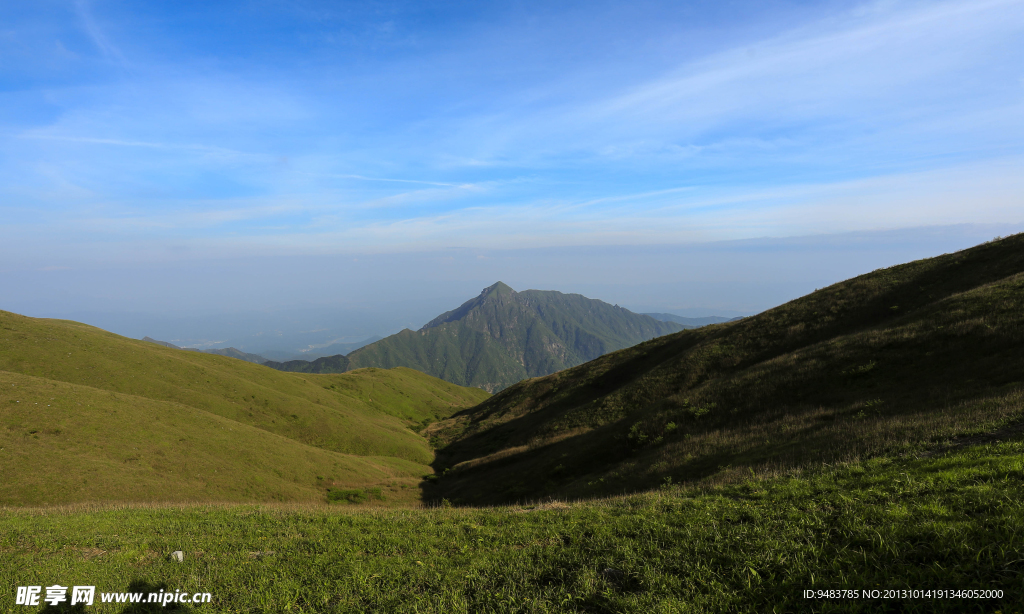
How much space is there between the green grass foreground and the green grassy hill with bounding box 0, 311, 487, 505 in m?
20.6

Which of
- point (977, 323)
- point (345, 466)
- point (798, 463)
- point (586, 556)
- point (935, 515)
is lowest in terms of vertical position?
point (345, 466)

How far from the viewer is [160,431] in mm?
37594

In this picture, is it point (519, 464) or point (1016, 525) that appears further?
point (519, 464)

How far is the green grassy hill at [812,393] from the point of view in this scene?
16.2m

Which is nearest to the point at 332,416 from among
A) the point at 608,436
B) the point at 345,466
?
the point at 345,466

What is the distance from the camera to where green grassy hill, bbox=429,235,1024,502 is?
16234 mm

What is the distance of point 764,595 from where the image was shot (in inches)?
263

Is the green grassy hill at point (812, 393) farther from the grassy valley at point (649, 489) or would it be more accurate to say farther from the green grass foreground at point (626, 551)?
the green grass foreground at point (626, 551)

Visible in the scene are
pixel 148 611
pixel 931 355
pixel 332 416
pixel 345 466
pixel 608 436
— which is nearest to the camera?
pixel 148 611

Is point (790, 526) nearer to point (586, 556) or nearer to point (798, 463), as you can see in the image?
point (586, 556)

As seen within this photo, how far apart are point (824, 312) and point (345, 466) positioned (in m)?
57.2

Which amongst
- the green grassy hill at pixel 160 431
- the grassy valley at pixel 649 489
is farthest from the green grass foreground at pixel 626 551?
the green grassy hill at pixel 160 431

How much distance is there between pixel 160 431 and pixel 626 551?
160ft

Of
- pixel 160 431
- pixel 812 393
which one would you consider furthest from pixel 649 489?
pixel 160 431
